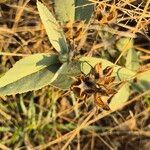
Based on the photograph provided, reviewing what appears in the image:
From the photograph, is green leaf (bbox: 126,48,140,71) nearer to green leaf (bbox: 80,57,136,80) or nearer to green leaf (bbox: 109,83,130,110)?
green leaf (bbox: 109,83,130,110)

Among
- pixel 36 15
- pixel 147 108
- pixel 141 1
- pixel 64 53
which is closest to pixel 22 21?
pixel 36 15

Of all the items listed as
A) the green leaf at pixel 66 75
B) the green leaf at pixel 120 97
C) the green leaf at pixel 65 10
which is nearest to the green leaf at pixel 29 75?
the green leaf at pixel 66 75

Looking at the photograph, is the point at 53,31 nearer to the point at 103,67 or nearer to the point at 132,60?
the point at 103,67

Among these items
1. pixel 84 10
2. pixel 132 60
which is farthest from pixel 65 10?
pixel 132 60

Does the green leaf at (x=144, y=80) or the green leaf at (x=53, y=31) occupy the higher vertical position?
the green leaf at (x=53, y=31)

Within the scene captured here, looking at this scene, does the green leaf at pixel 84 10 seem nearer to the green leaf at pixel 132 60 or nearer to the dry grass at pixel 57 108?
the dry grass at pixel 57 108

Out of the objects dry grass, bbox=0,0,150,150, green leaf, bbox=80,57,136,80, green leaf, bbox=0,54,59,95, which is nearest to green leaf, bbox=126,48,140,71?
dry grass, bbox=0,0,150,150
